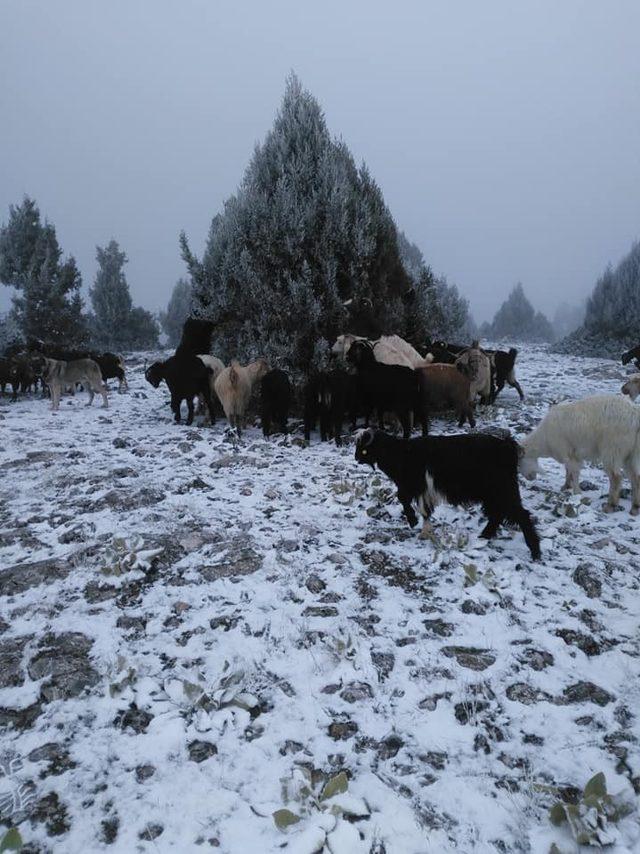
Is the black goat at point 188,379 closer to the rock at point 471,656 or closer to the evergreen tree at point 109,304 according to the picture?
the rock at point 471,656

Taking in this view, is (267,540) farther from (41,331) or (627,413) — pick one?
(41,331)

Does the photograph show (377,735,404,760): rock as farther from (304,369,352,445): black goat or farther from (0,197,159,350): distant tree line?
(0,197,159,350): distant tree line

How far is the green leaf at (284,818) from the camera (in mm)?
2209

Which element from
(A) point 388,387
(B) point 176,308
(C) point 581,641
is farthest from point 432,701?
(B) point 176,308

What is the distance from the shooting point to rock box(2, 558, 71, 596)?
407 cm

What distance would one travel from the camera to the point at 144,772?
253 cm

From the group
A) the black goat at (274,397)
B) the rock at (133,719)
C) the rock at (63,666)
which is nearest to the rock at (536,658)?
the rock at (133,719)

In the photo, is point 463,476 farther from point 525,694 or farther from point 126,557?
point 126,557

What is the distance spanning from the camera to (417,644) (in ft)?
11.4

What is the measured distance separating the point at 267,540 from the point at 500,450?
262 centimetres

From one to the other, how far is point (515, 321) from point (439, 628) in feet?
184

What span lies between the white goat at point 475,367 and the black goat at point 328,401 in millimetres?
2591

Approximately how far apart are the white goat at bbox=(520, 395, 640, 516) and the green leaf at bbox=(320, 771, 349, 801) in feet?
15.1

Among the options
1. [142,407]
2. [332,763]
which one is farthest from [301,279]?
[332,763]
